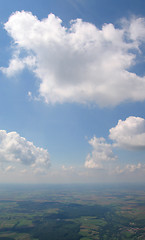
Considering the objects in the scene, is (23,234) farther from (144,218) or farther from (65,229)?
(144,218)

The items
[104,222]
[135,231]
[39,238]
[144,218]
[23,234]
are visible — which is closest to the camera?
[39,238]

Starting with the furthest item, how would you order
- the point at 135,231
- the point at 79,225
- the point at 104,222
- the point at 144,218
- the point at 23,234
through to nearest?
the point at 144,218 → the point at 104,222 → the point at 79,225 → the point at 135,231 → the point at 23,234

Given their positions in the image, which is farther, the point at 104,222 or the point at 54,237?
the point at 104,222

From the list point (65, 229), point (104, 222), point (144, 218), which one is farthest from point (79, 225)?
point (144, 218)

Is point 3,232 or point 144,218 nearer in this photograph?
point 3,232

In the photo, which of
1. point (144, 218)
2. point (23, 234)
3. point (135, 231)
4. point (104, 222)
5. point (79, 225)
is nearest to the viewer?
point (23, 234)

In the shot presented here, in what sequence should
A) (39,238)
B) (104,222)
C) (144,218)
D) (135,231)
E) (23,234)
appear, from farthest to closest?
1. (144,218)
2. (104,222)
3. (135,231)
4. (23,234)
5. (39,238)

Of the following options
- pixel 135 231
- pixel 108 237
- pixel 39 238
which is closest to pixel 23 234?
pixel 39 238

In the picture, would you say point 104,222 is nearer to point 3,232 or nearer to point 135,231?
point 135,231

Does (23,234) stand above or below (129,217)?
above
